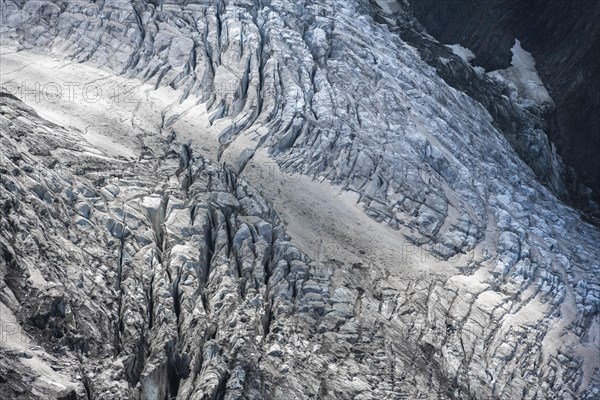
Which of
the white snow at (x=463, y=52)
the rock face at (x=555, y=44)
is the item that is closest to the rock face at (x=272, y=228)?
the rock face at (x=555, y=44)

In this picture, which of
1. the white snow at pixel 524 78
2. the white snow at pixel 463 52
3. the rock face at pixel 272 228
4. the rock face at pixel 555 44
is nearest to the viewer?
the rock face at pixel 272 228

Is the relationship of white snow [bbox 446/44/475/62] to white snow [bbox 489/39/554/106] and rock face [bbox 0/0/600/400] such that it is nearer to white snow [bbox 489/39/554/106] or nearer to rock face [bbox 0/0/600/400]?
white snow [bbox 489/39/554/106]

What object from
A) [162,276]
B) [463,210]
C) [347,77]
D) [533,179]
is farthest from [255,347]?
[533,179]

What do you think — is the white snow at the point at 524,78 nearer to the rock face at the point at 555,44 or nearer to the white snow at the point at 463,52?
the rock face at the point at 555,44

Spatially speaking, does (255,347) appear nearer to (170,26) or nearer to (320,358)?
(320,358)

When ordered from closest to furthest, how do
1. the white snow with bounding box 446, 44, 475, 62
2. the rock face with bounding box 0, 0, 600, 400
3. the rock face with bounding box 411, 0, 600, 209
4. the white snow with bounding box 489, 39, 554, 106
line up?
the rock face with bounding box 0, 0, 600, 400, the rock face with bounding box 411, 0, 600, 209, the white snow with bounding box 489, 39, 554, 106, the white snow with bounding box 446, 44, 475, 62

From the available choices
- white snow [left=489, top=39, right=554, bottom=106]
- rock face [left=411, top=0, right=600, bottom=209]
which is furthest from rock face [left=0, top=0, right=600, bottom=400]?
white snow [left=489, top=39, right=554, bottom=106]
